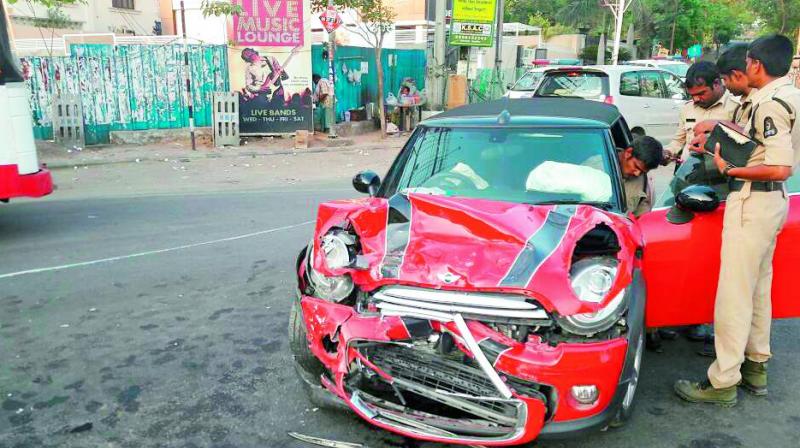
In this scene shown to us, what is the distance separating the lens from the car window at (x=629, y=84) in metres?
13.1

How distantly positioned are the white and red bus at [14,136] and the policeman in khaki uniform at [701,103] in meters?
6.62

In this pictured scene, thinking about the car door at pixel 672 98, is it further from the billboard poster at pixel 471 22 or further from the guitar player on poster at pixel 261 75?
the guitar player on poster at pixel 261 75

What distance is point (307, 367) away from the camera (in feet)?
11.0

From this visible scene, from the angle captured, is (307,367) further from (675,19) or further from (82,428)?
(675,19)

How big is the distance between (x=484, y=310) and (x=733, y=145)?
1766 millimetres

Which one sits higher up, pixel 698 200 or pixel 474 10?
pixel 474 10

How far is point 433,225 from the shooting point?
128 inches

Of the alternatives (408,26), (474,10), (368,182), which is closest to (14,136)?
(368,182)

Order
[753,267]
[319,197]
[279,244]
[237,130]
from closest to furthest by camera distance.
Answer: [753,267] < [279,244] < [319,197] < [237,130]

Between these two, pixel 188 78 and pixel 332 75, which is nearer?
pixel 188 78

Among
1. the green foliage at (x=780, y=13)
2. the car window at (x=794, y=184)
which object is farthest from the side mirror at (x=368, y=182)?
the green foliage at (x=780, y=13)

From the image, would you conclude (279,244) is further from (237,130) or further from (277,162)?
(237,130)

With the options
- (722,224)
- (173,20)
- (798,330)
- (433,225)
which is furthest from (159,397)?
(173,20)

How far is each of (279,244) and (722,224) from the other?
15.1ft
